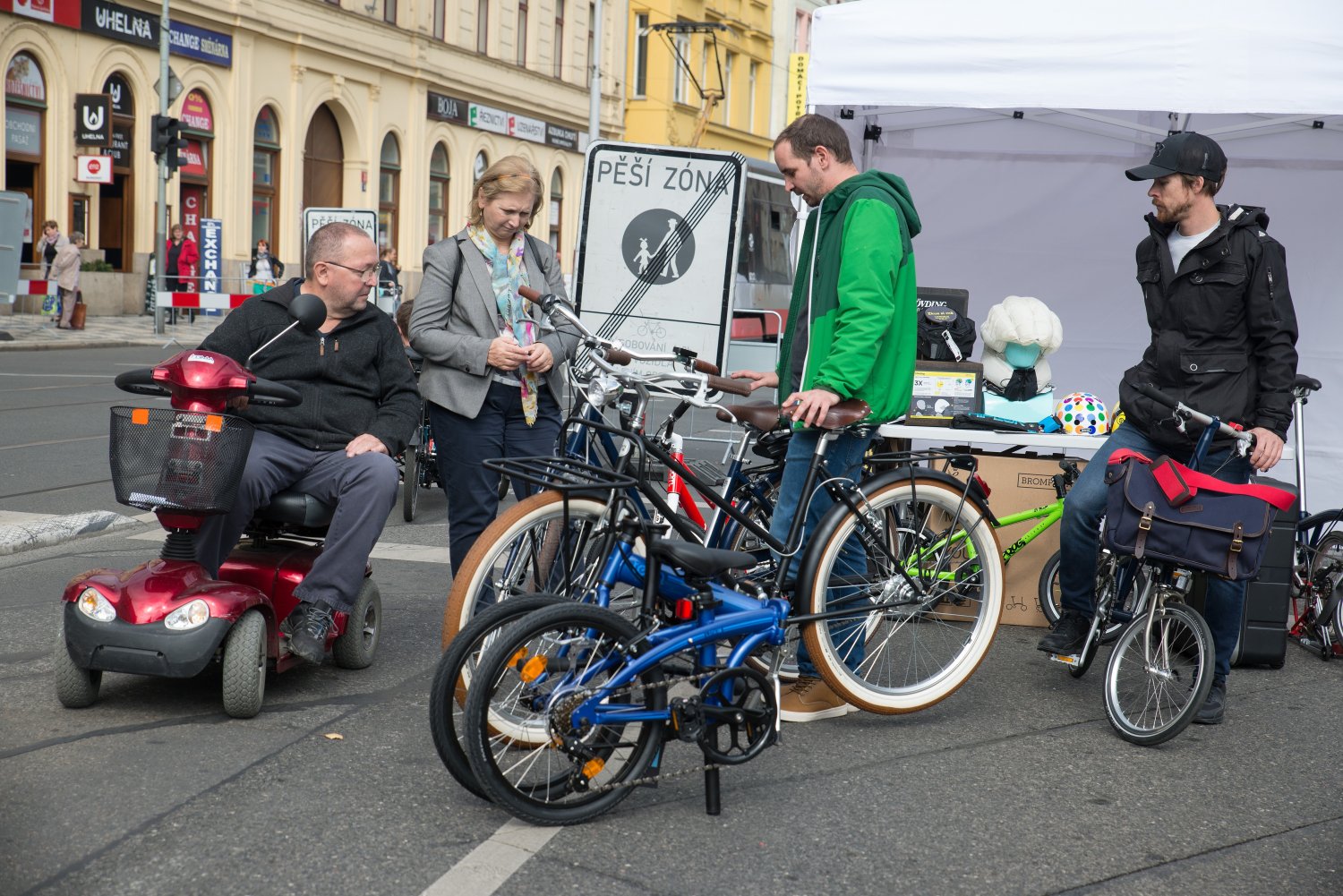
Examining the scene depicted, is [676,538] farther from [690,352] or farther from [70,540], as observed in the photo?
[70,540]

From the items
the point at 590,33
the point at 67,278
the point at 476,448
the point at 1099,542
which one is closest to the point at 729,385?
the point at 476,448

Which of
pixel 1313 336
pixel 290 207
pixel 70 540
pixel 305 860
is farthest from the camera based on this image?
pixel 290 207

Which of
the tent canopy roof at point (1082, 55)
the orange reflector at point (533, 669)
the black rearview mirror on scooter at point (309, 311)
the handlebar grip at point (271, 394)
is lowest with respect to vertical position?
the orange reflector at point (533, 669)

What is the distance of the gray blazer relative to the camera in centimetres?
524

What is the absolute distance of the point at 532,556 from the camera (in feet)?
13.9

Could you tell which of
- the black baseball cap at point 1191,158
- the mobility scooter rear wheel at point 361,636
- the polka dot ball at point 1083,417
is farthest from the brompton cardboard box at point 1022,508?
the mobility scooter rear wheel at point 361,636

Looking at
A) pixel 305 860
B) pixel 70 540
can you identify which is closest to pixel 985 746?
pixel 305 860

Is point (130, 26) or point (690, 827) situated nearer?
point (690, 827)

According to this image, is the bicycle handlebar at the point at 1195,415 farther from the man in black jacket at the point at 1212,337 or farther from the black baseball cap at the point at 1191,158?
the black baseball cap at the point at 1191,158

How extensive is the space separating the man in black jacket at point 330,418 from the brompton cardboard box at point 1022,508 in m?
2.71

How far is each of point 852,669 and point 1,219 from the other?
18.1 meters

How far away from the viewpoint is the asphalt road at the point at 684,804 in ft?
11.3

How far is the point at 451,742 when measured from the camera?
360 centimetres

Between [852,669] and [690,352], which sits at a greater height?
[690,352]
